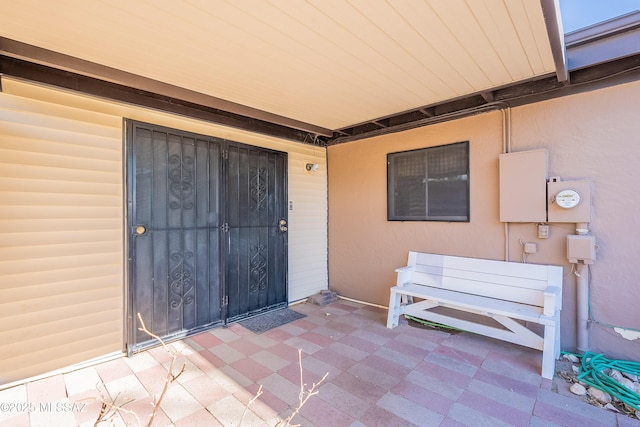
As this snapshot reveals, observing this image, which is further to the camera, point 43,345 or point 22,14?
point 43,345

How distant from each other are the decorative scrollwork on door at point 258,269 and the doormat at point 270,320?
1.16 feet

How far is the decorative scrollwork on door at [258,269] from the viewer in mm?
3994

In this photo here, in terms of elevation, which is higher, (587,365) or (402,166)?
(402,166)

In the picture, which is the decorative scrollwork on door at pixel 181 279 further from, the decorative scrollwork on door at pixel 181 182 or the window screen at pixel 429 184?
the window screen at pixel 429 184

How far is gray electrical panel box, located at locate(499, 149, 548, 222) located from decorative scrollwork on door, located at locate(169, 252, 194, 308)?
334 cm

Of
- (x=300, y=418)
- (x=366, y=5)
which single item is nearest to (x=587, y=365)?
(x=300, y=418)

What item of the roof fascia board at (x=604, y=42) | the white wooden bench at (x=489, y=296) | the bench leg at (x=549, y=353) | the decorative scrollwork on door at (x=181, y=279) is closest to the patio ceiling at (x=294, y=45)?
the roof fascia board at (x=604, y=42)

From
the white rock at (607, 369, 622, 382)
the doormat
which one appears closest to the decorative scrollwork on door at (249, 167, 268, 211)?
the doormat

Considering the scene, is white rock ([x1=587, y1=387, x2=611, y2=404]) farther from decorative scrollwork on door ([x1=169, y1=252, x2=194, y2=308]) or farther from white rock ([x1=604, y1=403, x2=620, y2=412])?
decorative scrollwork on door ([x1=169, y1=252, x2=194, y2=308])

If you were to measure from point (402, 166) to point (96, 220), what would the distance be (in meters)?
3.41

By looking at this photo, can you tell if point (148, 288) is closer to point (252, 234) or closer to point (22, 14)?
point (252, 234)

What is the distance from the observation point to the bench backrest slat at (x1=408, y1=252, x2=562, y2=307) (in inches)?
116

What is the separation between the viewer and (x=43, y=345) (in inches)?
101

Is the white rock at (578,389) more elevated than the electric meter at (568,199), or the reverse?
the electric meter at (568,199)
